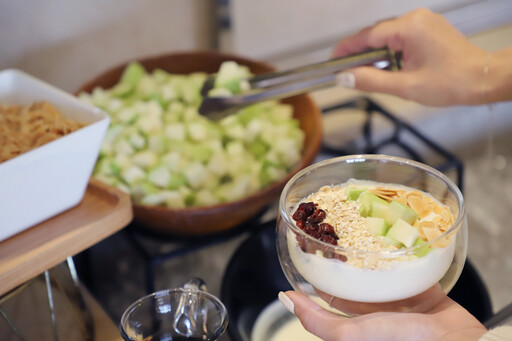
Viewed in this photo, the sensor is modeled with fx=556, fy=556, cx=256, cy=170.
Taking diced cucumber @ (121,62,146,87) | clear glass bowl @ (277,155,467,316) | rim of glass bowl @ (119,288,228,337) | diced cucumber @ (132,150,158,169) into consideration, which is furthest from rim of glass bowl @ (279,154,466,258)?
diced cucumber @ (121,62,146,87)

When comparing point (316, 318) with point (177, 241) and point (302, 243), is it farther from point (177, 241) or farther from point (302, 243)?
point (177, 241)

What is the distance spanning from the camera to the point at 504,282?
1181 millimetres

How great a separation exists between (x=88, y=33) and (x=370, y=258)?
0.92 m

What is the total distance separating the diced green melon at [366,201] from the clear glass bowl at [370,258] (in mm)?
58

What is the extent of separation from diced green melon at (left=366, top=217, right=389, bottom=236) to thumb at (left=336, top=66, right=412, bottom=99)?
381 mm

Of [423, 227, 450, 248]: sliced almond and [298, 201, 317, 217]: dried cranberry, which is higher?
[298, 201, 317, 217]: dried cranberry

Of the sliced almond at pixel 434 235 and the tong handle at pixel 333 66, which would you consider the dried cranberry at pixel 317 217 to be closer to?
the sliced almond at pixel 434 235

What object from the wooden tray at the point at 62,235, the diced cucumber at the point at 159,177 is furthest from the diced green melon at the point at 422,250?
the diced cucumber at the point at 159,177

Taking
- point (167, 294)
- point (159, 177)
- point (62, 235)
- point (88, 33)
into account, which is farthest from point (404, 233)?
point (88, 33)

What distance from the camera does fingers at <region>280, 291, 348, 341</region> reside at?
1.61ft

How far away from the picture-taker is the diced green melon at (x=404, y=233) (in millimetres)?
484

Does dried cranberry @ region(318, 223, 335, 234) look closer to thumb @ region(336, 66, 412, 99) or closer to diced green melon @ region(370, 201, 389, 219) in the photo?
diced green melon @ region(370, 201, 389, 219)

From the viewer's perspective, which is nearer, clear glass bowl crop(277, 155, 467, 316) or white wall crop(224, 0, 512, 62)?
clear glass bowl crop(277, 155, 467, 316)

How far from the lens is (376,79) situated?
835 mm
